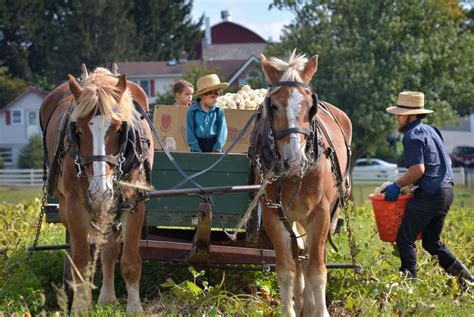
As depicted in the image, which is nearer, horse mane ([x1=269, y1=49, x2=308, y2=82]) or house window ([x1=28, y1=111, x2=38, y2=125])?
horse mane ([x1=269, y1=49, x2=308, y2=82])

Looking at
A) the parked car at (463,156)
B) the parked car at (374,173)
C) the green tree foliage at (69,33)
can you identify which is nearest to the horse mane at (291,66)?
the parked car at (374,173)

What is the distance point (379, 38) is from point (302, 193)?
108 ft

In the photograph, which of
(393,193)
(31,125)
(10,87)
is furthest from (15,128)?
(393,193)

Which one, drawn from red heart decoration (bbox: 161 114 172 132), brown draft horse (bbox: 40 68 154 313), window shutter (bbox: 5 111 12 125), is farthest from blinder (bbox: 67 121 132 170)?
window shutter (bbox: 5 111 12 125)

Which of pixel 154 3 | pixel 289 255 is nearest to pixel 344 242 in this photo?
pixel 289 255

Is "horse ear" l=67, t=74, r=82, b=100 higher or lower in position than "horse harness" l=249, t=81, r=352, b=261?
higher

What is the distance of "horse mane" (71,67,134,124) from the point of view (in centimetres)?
751

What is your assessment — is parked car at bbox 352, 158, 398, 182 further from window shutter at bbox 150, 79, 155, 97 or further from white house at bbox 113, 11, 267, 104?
window shutter at bbox 150, 79, 155, 97

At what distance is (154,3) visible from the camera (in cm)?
7131

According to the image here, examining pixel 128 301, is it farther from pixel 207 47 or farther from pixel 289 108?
pixel 207 47

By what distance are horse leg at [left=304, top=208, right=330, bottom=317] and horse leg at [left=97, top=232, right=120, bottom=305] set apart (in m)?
1.71

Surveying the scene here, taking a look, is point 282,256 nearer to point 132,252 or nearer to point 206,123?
point 132,252

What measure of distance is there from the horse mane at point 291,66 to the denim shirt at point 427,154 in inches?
57.3

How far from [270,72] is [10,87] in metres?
62.3
